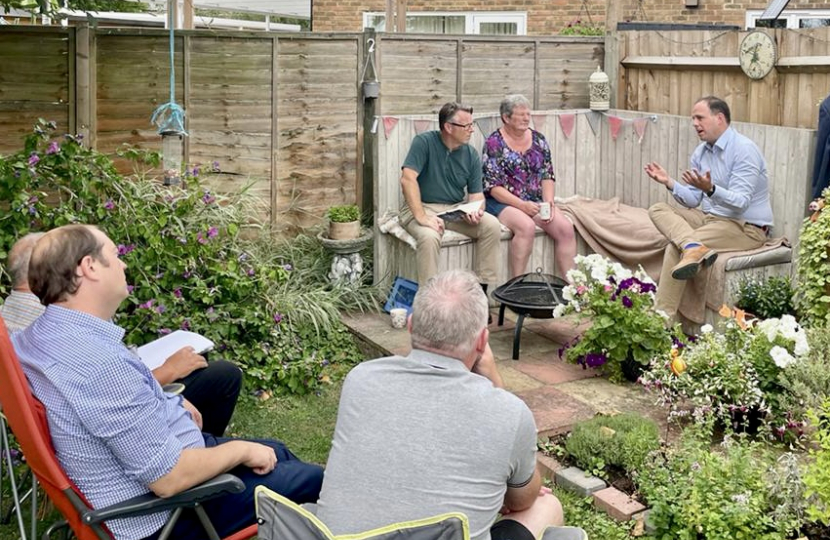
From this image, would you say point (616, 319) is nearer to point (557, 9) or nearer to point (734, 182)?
point (734, 182)

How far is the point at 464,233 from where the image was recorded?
669cm

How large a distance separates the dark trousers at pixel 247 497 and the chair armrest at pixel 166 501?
180mm

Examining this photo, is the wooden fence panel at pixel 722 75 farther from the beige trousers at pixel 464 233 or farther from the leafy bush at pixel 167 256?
the leafy bush at pixel 167 256

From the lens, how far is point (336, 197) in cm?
745

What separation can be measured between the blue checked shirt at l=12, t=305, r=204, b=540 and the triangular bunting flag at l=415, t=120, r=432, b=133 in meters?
4.43

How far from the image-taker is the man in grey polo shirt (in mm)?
2471

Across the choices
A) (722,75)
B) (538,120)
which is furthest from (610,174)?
(722,75)

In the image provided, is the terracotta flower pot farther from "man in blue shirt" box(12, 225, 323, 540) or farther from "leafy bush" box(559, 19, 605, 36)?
"leafy bush" box(559, 19, 605, 36)

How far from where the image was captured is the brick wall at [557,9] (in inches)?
472

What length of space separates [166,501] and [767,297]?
13.2 ft

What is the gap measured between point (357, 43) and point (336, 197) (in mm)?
1100

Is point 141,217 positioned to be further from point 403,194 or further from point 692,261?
point 692,261

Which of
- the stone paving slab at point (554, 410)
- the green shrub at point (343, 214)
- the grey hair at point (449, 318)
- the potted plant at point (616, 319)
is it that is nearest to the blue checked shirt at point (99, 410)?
the grey hair at point (449, 318)

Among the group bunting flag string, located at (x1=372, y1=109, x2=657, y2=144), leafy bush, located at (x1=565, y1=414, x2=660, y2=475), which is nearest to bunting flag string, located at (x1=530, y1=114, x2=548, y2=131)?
bunting flag string, located at (x1=372, y1=109, x2=657, y2=144)
